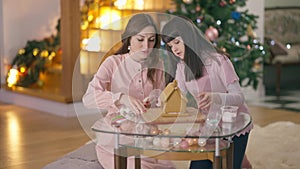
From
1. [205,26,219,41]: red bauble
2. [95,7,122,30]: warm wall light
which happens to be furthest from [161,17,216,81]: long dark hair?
[95,7,122,30]: warm wall light

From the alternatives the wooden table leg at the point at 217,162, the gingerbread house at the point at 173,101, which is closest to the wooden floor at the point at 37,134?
the gingerbread house at the point at 173,101

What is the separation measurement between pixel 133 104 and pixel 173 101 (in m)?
0.17

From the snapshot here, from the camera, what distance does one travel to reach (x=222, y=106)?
7.77ft

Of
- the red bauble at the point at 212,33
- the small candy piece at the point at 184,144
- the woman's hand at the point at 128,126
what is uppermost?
the red bauble at the point at 212,33

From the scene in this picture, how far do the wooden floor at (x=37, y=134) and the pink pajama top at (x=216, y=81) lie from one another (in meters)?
1.57

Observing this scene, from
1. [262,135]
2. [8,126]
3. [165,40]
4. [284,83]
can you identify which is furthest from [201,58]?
[284,83]

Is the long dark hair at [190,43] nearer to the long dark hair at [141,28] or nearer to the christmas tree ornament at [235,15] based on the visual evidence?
the long dark hair at [141,28]

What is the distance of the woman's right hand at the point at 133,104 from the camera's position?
2256 mm

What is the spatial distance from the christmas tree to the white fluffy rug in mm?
910

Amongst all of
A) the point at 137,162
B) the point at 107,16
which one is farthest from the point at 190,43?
the point at 107,16

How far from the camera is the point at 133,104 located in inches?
89.3

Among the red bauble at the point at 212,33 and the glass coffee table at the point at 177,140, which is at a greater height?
the red bauble at the point at 212,33

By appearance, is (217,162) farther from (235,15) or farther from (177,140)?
(235,15)

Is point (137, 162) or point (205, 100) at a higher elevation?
point (205, 100)
